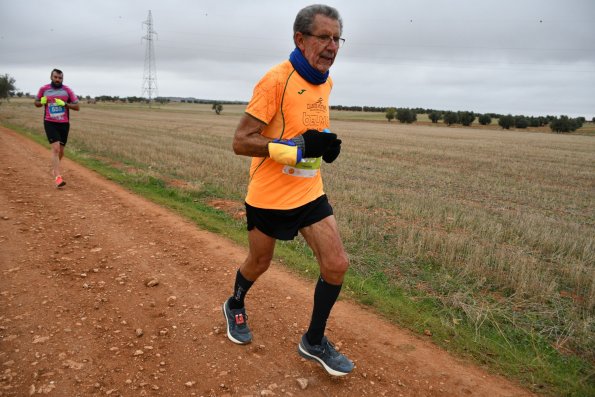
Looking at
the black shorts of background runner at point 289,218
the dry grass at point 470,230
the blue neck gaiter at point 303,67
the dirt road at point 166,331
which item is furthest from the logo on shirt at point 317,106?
the dry grass at point 470,230

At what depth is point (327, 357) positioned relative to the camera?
296 cm

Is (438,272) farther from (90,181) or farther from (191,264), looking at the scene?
(90,181)

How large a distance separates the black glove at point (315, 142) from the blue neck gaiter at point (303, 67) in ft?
1.25

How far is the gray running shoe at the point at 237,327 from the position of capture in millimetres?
3301

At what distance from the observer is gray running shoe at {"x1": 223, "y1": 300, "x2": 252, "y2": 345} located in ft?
10.8

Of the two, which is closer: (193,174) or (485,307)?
(485,307)

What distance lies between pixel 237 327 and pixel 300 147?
5.45ft

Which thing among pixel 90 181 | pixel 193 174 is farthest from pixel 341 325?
pixel 193 174

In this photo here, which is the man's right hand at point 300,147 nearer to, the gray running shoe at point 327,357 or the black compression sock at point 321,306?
the black compression sock at point 321,306

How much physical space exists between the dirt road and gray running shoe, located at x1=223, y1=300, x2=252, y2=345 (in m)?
0.06

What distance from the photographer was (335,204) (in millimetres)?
8602

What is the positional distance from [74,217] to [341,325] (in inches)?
184

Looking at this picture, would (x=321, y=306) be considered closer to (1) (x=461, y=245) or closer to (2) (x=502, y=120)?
(1) (x=461, y=245)

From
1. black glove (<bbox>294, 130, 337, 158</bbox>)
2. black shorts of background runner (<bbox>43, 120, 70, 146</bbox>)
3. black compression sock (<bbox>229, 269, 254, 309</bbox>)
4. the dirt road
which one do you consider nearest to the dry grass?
the dirt road
